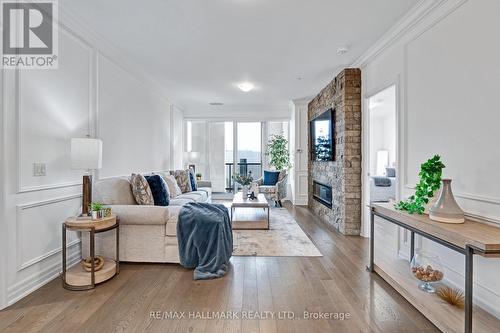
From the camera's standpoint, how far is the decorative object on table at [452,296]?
2.03m

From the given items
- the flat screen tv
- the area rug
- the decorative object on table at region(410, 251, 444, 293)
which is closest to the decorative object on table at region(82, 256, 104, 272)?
the area rug

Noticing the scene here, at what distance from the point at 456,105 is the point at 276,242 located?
264 cm

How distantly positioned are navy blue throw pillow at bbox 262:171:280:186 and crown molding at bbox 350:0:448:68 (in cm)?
368

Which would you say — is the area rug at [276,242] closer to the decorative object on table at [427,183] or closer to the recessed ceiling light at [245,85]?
the decorative object on table at [427,183]

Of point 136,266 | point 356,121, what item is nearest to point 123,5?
point 136,266

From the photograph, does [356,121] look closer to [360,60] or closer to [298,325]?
[360,60]

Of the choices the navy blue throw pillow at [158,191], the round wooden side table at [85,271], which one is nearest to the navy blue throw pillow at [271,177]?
the navy blue throw pillow at [158,191]

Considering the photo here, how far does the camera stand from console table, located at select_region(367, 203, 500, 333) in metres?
1.62

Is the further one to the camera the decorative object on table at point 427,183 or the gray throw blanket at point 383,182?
the gray throw blanket at point 383,182

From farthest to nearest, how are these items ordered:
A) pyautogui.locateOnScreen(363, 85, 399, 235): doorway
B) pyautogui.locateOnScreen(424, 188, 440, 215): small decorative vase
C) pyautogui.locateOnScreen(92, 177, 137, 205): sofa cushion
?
1. pyautogui.locateOnScreen(363, 85, 399, 235): doorway
2. pyautogui.locateOnScreen(92, 177, 137, 205): sofa cushion
3. pyautogui.locateOnScreen(424, 188, 440, 215): small decorative vase

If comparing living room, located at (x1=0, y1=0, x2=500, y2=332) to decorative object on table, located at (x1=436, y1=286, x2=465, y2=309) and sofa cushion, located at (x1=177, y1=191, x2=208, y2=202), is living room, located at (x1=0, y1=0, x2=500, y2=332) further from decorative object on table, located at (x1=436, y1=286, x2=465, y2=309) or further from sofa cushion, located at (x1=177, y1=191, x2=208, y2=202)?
sofa cushion, located at (x1=177, y1=191, x2=208, y2=202)

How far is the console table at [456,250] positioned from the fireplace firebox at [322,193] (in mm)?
2667

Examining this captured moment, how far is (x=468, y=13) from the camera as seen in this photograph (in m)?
2.21

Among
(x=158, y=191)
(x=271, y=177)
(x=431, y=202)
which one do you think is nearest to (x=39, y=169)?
(x=158, y=191)
